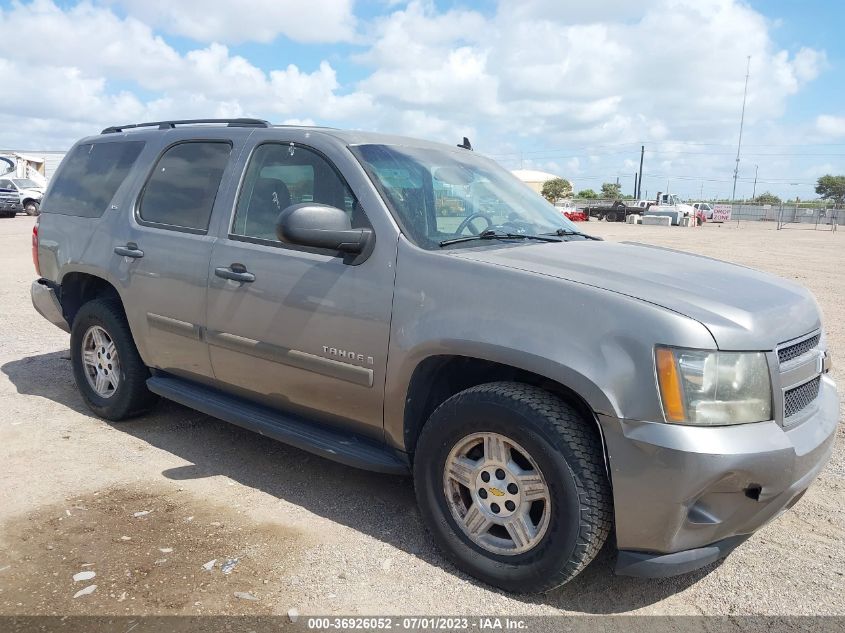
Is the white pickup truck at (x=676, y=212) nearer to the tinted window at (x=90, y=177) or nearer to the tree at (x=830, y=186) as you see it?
the tree at (x=830, y=186)

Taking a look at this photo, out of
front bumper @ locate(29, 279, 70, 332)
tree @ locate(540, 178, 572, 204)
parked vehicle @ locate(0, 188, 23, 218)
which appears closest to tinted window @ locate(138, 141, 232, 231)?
front bumper @ locate(29, 279, 70, 332)

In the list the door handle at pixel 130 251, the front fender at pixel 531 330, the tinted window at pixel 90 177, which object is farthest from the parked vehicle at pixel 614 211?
the front fender at pixel 531 330

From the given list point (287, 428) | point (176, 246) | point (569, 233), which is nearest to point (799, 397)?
point (569, 233)

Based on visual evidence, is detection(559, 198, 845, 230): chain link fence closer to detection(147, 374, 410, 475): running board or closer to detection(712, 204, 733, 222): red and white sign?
detection(712, 204, 733, 222): red and white sign

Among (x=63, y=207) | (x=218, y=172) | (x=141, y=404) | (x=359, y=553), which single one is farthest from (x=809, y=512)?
(x=63, y=207)

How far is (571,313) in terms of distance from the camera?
→ 2676mm

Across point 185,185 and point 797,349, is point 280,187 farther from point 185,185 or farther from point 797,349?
point 797,349

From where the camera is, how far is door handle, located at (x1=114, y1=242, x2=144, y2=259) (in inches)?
170

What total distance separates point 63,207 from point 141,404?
1556 mm

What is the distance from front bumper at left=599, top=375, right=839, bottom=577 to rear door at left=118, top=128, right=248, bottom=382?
2468mm

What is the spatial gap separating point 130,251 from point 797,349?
3.67 m

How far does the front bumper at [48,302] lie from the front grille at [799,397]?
4662 millimetres

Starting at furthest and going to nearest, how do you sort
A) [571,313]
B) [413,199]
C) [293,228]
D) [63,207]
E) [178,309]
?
1. [63,207]
2. [178,309]
3. [413,199]
4. [293,228]
5. [571,313]

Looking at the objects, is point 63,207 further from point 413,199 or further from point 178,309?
point 413,199
